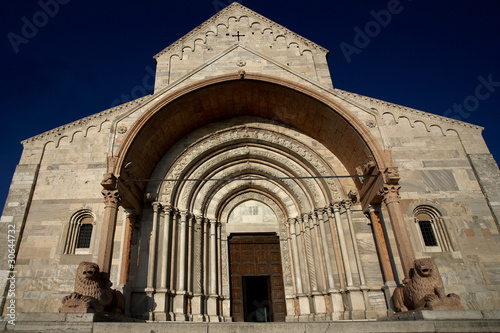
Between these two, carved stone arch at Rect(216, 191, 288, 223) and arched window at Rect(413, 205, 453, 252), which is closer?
arched window at Rect(413, 205, 453, 252)

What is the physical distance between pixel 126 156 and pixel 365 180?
277 inches

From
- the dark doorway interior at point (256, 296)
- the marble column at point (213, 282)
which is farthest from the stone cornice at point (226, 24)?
the dark doorway interior at point (256, 296)

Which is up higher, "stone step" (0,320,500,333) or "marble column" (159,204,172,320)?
"marble column" (159,204,172,320)

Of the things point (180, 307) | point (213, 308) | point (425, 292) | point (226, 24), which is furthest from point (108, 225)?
point (226, 24)

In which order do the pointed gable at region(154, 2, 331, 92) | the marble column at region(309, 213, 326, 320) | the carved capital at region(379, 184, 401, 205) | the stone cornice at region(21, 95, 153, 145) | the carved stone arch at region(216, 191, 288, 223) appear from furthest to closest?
the pointed gable at region(154, 2, 331, 92) → the carved stone arch at region(216, 191, 288, 223) → the stone cornice at region(21, 95, 153, 145) → the marble column at region(309, 213, 326, 320) → the carved capital at region(379, 184, 401, 205)

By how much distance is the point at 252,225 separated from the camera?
11.6 metres

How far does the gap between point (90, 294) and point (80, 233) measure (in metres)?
3.42

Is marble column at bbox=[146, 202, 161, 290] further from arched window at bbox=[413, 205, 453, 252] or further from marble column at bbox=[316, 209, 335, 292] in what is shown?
arched window at bbox=[413, 205, 453, 252]

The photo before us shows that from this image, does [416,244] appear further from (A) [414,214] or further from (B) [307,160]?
(B) [307,160]

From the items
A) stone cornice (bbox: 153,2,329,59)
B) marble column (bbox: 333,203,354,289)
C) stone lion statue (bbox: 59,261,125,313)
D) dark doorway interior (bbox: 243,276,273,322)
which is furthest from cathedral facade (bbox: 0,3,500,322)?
dark doorway interior (bbox: 243,276,273,322)

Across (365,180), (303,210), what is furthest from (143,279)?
(365,180)

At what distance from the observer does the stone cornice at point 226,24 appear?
496 inches

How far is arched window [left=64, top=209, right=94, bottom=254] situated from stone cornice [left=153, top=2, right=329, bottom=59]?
6.50 m

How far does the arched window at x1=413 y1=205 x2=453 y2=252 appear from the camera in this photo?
9.01 metres
